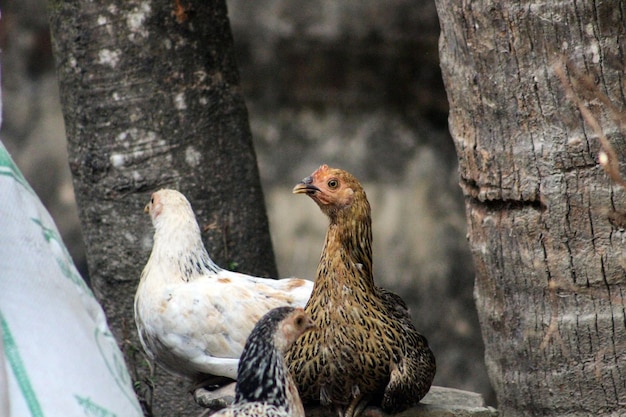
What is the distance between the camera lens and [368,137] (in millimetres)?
6039

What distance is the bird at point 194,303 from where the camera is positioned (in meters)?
3.10

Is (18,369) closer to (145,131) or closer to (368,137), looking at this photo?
(145,131)

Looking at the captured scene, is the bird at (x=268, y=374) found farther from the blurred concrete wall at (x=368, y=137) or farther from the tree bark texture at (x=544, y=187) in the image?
the blurred concrete wall at (x=368, y=137)

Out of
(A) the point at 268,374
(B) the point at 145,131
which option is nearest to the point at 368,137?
(B) the point at 145,131

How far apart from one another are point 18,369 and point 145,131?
1.99 m

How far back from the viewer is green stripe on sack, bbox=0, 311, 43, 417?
6.31 feet

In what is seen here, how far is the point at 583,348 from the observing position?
2809 mm

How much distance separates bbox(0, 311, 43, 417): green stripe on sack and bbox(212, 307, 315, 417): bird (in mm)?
610

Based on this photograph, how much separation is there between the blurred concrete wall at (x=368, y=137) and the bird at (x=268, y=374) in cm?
353

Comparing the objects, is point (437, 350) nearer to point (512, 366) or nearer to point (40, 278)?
point (512, 366)

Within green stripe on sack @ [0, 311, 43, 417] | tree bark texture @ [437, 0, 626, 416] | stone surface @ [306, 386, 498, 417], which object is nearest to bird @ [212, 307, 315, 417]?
stone surface @ [306, 386, 498, 417]

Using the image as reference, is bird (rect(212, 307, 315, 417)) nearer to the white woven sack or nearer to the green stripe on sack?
the white woven sack

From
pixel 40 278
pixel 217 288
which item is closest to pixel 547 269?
pixel 217 288

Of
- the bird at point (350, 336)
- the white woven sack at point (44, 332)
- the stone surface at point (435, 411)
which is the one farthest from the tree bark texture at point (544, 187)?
the white woven sack at point (44, 332)
